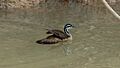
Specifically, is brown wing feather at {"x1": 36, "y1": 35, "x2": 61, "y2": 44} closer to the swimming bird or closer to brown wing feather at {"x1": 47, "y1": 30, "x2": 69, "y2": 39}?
the swimming bird

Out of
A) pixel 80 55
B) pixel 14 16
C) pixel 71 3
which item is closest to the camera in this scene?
pixel 80 55

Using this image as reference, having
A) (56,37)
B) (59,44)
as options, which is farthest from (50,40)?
(56,37)

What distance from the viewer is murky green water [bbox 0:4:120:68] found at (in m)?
8.33

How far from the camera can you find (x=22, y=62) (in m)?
8.25

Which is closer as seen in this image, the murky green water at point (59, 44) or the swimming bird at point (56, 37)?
the murky green water at point (59, 44)

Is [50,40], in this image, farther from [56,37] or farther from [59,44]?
[56,37]

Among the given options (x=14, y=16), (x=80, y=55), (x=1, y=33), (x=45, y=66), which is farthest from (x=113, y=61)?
(x=14, y=16)

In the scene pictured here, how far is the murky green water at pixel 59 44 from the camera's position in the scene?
8328 mm

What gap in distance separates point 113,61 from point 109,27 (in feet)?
13.3

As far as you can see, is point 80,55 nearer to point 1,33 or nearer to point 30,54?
point 30,54

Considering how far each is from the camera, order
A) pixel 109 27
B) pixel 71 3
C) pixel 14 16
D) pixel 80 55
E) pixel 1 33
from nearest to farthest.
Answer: pixel 80 55 → pixel 1 33 → pixel 109 27 → pixel 14 16 → pixel 71 3

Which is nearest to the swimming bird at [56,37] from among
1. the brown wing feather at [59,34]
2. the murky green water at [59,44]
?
the brown wing feather at [59,34]

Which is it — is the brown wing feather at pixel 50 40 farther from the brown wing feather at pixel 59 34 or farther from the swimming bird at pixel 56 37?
the brown wing feather at pixel 59 34

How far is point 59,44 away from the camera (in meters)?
10.8
